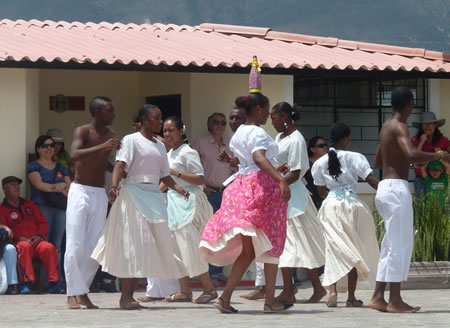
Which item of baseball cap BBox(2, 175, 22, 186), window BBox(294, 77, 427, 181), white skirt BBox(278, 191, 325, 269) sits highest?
window BBox(294, 77, 427, 181)

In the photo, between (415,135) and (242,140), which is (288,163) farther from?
(415,135)

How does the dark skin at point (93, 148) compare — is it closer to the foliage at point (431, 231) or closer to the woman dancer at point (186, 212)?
the woman dancer at point (186, 212)

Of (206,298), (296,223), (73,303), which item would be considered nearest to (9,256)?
(73,303)

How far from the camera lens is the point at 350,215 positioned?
1055 centimetres

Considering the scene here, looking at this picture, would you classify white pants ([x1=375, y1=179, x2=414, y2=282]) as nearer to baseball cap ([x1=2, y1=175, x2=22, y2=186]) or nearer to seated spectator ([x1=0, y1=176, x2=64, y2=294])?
seated spectator ([x1=0, y1=176, x2=64, y2=294])

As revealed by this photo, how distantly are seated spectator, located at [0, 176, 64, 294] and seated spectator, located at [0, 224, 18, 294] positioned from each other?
7 centimetres

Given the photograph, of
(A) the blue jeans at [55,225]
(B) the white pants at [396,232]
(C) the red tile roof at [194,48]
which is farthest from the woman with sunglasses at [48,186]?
(B) the white pants at [396,232]

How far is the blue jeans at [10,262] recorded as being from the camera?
1233 cm

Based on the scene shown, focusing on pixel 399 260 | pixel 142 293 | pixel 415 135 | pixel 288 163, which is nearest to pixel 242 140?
pixel 288 163

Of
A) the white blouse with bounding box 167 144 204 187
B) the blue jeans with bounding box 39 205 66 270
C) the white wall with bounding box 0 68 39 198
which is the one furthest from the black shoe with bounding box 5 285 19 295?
the white blouse with bounding box 167 144 204 187

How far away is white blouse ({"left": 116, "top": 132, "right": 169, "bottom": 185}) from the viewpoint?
9.95m

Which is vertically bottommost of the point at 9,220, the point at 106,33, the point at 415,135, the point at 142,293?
the point at 142,293

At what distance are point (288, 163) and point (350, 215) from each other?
2.57ft

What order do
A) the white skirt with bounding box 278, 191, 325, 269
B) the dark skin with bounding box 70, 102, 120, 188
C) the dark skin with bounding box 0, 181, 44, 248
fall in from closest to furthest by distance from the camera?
1. the dark skin with bounding box 70, 102, 120, 188
2. the white skirt with bounding box 278, 191, 325, 269
3. the dark skin with bounding box 0, 181, 44, 248
